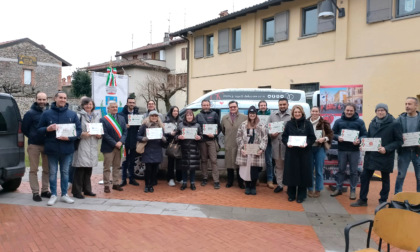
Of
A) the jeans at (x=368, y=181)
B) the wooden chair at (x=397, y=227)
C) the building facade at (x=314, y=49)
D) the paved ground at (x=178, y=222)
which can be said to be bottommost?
the paved ground at (x=178, y=222)

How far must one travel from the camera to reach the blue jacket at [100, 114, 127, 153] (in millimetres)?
6805

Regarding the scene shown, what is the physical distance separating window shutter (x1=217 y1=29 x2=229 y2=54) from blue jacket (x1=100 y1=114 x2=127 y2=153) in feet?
51.8

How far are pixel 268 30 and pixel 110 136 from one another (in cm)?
1512

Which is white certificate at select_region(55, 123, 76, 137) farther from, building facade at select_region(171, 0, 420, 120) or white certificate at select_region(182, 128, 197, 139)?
building facade at select_region(171, 0, 420, 120)

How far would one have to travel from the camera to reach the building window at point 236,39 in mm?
21453

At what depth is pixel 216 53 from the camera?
22.6 meters

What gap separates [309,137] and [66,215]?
15.2ft

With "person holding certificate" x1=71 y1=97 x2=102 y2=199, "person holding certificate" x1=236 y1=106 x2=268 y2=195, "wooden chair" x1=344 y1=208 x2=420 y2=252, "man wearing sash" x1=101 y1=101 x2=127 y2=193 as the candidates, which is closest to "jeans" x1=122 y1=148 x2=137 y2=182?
"man wearing sash" x1=101 y1=101 x2=127 y2=193

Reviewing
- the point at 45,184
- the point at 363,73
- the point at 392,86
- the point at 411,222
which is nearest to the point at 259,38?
the point at 363,73

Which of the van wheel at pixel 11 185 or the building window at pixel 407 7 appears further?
the building window at pixel 407 7

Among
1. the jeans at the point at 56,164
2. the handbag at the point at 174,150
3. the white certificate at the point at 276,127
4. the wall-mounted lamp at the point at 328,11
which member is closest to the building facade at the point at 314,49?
the wall-mounted lamp at the point at 328,11

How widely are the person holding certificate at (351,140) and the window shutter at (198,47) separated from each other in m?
17.8

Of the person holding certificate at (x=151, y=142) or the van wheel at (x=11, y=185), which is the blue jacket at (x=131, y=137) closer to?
the person holding certificate at (x=151, y=142)

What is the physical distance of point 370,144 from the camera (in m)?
6.23
